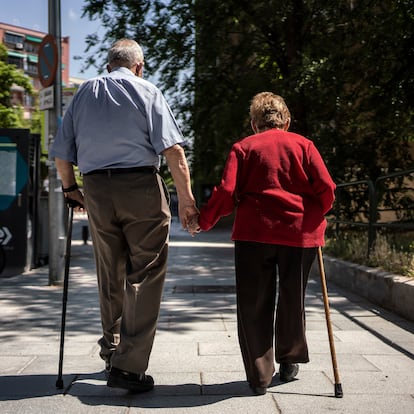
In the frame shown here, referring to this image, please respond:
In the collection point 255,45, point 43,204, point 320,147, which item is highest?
point 255,45

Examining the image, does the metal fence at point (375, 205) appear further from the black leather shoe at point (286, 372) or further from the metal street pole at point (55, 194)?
the metal street pole at point (55, 194)

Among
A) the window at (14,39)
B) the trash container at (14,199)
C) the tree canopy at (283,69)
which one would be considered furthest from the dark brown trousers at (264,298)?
the window at (14,39)

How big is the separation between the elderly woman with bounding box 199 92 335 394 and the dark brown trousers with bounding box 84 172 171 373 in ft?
→ 0.98

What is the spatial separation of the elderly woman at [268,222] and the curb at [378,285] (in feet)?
8.83

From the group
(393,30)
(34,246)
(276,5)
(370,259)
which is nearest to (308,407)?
(370,259)

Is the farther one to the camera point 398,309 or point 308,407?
point 398,309

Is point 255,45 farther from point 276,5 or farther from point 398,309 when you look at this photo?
point 398,309

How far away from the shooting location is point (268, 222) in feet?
12.1

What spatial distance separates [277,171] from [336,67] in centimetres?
914

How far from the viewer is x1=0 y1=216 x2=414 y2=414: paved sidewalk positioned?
3.50 meters

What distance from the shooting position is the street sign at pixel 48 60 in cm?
870

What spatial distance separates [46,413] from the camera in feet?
11.0

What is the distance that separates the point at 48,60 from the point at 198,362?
5.71 metres

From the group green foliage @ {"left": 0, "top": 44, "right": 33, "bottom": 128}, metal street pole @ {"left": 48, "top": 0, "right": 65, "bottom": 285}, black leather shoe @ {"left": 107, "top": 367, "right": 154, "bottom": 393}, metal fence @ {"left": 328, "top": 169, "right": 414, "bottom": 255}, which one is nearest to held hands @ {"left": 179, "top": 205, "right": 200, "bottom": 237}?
black leather shoe @ {"left": 107, "top": 367, "right": 154, "bottom": 393}
